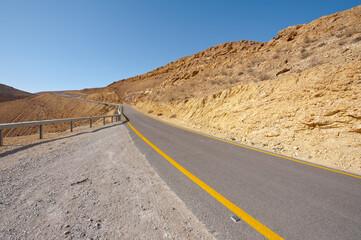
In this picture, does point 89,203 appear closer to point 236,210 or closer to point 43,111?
point 236,210

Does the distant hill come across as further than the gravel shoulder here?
Yes

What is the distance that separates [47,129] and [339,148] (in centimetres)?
2229

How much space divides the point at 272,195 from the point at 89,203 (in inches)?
116

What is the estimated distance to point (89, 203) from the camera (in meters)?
2.29

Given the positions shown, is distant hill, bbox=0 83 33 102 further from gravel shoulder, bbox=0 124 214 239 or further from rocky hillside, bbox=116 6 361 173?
rocky hillside, bbox=116 6 361 173

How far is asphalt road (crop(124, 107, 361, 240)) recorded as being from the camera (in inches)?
75.1

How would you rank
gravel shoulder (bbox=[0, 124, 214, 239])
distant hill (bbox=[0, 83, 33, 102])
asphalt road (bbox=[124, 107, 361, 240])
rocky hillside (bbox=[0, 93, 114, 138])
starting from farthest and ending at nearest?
1. distant hill (bbox=[0, 83, 33, 102])
2. rocky hillside (bbox=[0, 93, 114, 138])
3. asphalt road (bbox=[124, 107, 361, 240])
4. gravel shoulder (bbox=[0, 124, 214, 239])

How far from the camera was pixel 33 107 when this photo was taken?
81.1ft

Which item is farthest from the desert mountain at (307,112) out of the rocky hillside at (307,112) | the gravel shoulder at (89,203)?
the gravel shoulder at (89,203)

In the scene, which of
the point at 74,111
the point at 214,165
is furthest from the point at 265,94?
the point at 74,111

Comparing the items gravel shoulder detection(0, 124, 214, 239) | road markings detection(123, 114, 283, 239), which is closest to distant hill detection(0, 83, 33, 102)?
gravel shoulder detection(0, 124, 214, 239)

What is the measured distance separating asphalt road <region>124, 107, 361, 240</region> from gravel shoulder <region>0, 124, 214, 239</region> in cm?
32

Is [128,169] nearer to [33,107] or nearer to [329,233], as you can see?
[329,233]

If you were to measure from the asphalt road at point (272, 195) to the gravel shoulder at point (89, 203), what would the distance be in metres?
0.32
